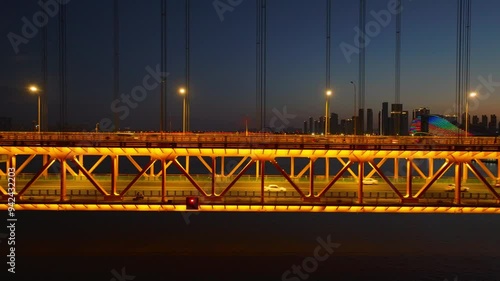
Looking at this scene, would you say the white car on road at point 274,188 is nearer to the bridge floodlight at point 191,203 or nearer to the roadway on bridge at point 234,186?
the roadway on bridge at point 234,186

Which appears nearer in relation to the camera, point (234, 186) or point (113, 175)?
point (113, 175)

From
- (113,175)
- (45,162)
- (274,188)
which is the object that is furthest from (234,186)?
(45,162)

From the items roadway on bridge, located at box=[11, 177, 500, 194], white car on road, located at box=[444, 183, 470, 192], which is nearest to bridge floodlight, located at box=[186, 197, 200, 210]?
roadway on bridge, located at box=[11, 177, 500, 194]

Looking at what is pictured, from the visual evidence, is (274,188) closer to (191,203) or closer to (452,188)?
(191,203)

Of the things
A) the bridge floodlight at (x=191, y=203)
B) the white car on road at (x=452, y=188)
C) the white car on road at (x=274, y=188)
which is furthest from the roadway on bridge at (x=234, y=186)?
the bridge floodlight at (x=191, y=203)

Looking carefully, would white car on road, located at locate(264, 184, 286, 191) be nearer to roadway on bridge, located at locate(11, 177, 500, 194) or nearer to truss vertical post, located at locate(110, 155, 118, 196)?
roadway on bridge, located at locate(11, 177, 500, 194)

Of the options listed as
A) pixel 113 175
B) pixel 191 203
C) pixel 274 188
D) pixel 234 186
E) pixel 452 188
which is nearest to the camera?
pixel 191 203

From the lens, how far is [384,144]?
105 feet

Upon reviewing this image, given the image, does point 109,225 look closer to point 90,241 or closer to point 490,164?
point 90,241

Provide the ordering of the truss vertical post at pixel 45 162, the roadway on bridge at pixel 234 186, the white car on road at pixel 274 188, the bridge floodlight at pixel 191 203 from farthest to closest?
the truss vertical post at pixel 45 162
the roadway on bridge at pixel 234 186
the white car on road at pixel 274 188
the bridge floodlight at pixel 191 203

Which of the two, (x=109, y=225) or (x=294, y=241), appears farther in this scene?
(x=109, y=225)

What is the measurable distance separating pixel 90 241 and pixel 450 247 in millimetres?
35234

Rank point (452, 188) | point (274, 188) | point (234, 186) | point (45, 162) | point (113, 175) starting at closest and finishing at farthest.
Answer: point (113, 175), point (274, 188), point (45, 162), point (452, 188), point (234, 186)

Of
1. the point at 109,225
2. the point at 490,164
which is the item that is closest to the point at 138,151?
the point at 109,225
